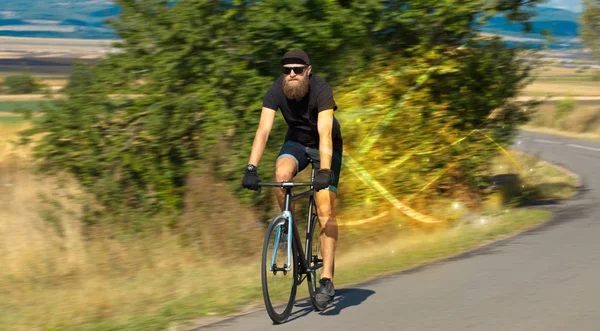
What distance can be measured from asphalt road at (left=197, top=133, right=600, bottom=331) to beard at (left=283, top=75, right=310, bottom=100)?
1.56 m

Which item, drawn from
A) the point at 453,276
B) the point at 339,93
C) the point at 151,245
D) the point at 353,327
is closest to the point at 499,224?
the point at 339,93

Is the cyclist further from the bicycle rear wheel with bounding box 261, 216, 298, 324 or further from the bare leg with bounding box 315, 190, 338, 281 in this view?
the bicycle rear wheel with bounding box 261, 216, 298, 324

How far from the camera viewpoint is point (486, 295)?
6535mm

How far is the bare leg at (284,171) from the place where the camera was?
5.98m

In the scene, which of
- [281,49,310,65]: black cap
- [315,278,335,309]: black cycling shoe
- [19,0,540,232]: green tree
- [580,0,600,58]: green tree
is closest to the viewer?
[281,49,310,65]: black cap

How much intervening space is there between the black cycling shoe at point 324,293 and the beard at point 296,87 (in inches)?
53.0

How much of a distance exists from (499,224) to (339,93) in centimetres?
253

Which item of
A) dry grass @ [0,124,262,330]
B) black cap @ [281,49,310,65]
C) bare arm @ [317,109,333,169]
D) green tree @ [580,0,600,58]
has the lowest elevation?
green tree @ [580,0,600,58]

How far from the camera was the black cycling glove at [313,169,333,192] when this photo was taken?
5.68 m

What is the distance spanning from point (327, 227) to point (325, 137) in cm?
80

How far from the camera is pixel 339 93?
416 inches

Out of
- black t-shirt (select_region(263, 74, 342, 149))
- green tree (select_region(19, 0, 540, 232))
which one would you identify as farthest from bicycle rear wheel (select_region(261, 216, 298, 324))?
green tree (select_region(19, 0, 540, 232))

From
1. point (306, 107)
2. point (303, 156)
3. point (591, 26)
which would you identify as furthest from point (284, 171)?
point (591, 26)

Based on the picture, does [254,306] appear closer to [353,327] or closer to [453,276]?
[353,327]
